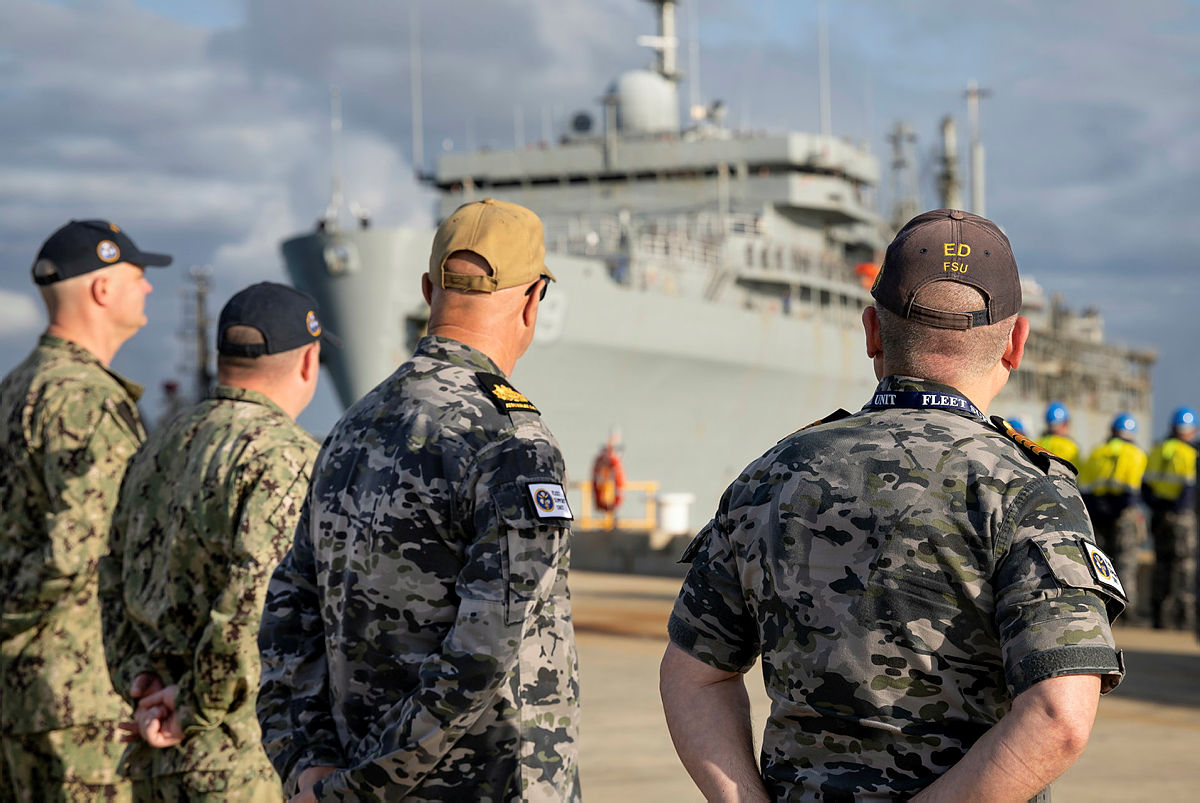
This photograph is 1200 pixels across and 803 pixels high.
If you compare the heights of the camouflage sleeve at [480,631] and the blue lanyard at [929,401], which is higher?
the blue lanyard at [929,401]

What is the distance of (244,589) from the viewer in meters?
2.64

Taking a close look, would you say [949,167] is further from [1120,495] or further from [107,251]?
[107,251]

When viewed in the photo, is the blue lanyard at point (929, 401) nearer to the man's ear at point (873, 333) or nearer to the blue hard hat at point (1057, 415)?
the man's ear at point (873, 333)

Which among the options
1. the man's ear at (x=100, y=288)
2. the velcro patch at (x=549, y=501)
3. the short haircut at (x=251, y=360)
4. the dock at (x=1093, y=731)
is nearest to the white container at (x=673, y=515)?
the dock at (x=1093, y=731)

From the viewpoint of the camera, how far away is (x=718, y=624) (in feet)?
5.71

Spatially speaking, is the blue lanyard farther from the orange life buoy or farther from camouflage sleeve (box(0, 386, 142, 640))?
the orange life buoy

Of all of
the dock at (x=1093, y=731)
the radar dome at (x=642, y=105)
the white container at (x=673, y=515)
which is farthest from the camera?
the radar dome at (x=642, y=105)

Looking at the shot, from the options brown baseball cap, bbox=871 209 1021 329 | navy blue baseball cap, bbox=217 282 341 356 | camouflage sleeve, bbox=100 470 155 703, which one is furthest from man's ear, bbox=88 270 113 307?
brown baseball cap, bbox=871 209 1021 329

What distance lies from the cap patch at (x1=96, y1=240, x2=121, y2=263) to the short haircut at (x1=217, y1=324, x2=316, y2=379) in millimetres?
956

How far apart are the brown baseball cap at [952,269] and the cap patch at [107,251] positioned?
266 centimetres

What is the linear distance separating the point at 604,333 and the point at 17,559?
1694 cm

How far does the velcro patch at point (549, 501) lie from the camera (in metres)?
1.92

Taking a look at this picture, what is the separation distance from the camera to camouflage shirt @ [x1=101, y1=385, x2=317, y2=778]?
105 inches

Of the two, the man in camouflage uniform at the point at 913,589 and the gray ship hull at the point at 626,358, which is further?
the gray ship hull at the point at 626,358
